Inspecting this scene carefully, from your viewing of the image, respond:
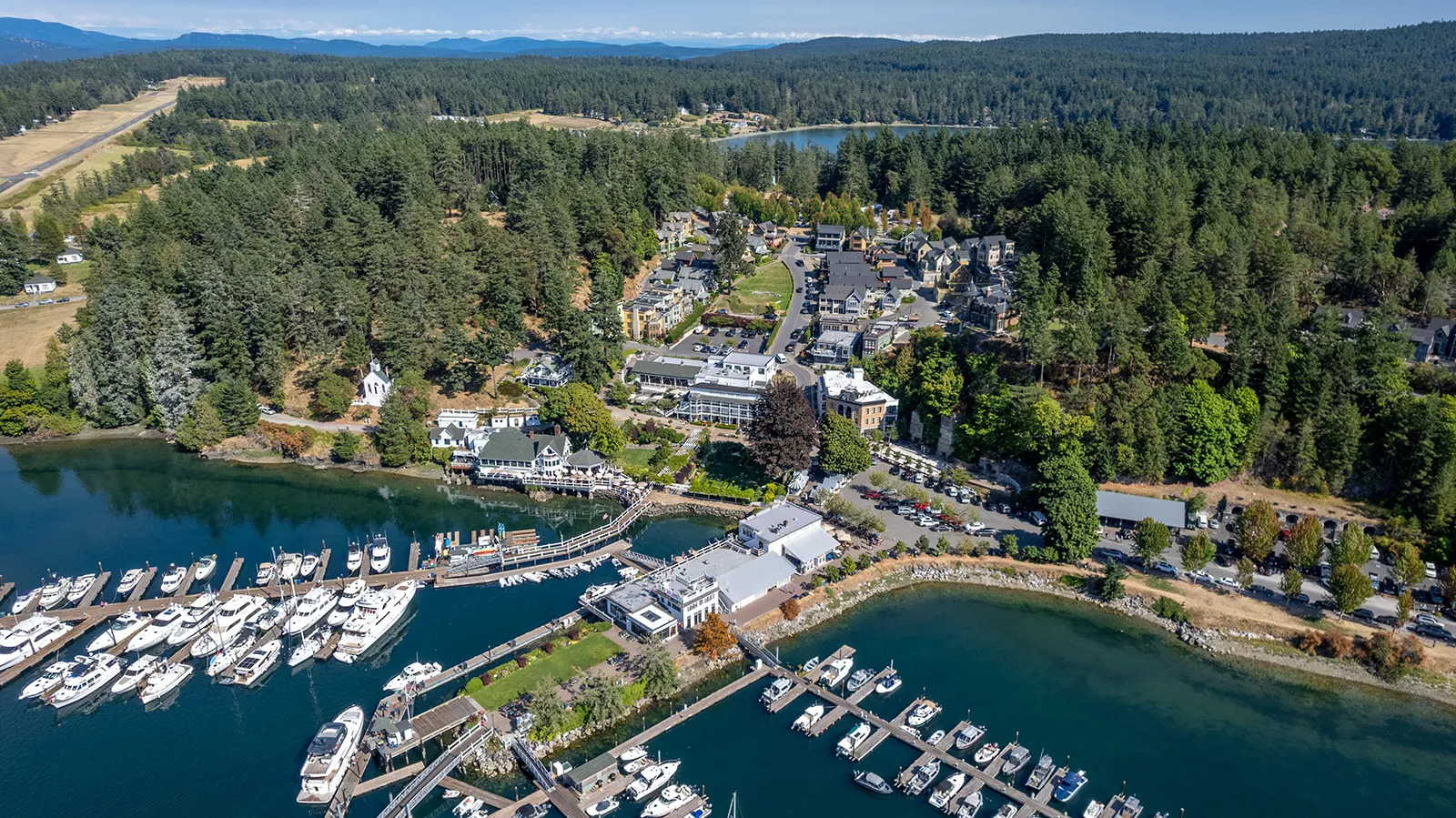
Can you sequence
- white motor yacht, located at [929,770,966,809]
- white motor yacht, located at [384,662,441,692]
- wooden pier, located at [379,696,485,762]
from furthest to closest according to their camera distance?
1. white motor yacht, located at [384,662,441,692]
2. wooden pier, located at [379,696,485,762]
3. white motor yacht, located at [929,770,966,809]

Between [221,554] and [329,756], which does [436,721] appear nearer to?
[329,756]

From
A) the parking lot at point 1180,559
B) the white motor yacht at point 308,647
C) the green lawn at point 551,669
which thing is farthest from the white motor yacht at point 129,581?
the parking lot at point 1180,559

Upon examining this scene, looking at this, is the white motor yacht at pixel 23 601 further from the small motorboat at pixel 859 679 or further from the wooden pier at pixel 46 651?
the small motorboat at pixel 859 679

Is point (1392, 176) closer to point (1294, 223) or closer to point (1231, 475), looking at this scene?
point (1294, 223)

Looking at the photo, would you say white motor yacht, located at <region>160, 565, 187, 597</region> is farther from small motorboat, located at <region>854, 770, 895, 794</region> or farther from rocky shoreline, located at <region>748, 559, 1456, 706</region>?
small motorboat, located at <region>854, 770, 895, 794</region>

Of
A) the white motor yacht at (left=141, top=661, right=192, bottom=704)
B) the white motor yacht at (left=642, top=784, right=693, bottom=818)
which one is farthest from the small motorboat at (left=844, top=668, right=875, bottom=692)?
the white motor yacht at (left=141, top=661, right=192, bottom=704)
